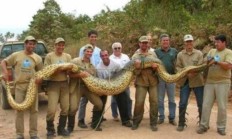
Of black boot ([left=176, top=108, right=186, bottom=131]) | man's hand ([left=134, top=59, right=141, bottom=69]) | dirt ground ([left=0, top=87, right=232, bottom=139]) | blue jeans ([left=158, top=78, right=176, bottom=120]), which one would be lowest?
dirt ground ([left=0, top=87, right=232, bottom=139])

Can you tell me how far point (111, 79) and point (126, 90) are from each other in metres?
0.63

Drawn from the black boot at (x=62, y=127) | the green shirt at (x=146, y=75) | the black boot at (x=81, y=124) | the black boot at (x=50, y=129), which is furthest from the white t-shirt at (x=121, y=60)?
the black boot at (x=50, y=129)

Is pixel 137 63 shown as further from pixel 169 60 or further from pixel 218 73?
pixel 218 73

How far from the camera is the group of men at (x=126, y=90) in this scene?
7.74 metres

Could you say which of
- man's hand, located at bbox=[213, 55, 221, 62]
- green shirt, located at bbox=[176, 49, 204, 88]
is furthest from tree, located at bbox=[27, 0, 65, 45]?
man's hand, located at bbox=[213, 55, 221, 62]

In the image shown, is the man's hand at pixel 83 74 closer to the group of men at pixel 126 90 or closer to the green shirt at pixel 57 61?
the group of men at pixel 126 90

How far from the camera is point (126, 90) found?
8.91m

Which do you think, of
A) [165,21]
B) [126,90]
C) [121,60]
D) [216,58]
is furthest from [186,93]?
[165,21]

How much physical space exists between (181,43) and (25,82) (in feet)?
29.7

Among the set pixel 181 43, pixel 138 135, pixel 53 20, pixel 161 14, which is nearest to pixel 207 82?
pixel 138 135

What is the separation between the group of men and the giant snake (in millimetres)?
98

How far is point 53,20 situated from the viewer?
29.4 metres

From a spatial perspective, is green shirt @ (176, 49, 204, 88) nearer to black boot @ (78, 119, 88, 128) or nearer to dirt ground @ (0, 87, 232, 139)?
dirt ground @ (0, 87, 232, 139)

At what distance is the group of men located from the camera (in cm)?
774
